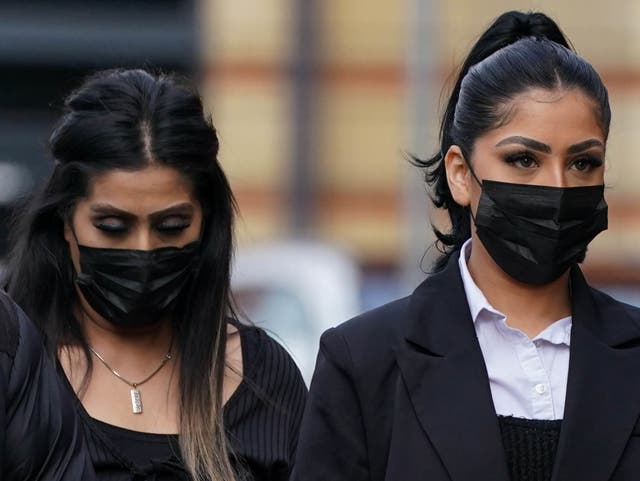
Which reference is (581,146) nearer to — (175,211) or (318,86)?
(175,211)

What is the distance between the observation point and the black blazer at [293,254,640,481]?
11.4 feet

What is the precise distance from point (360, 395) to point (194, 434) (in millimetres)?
805

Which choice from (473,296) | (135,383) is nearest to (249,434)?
(135,383)

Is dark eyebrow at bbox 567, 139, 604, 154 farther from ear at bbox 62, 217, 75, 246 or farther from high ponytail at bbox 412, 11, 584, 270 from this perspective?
ear at bbox 62, 217, 75, 246

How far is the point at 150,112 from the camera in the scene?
449cm

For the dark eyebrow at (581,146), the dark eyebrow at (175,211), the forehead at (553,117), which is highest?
the forehead at (553,117)

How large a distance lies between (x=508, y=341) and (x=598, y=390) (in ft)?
0.69

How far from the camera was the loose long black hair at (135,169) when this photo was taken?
14.4 ft

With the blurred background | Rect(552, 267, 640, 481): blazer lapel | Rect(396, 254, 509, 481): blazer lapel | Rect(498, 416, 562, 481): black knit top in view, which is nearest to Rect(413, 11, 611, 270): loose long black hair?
Rect(396, 254, 509, 481): blazer lapel

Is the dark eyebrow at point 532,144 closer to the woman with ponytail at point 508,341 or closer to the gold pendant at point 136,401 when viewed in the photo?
the woman with ponytail at point 508,341

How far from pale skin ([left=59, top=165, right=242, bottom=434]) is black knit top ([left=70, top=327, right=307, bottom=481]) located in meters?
0.04

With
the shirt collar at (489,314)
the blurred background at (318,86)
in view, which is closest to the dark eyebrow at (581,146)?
the shirt collar at (489,314)

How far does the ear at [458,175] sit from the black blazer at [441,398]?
0.55 feet

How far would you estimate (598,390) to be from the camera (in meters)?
3.52
